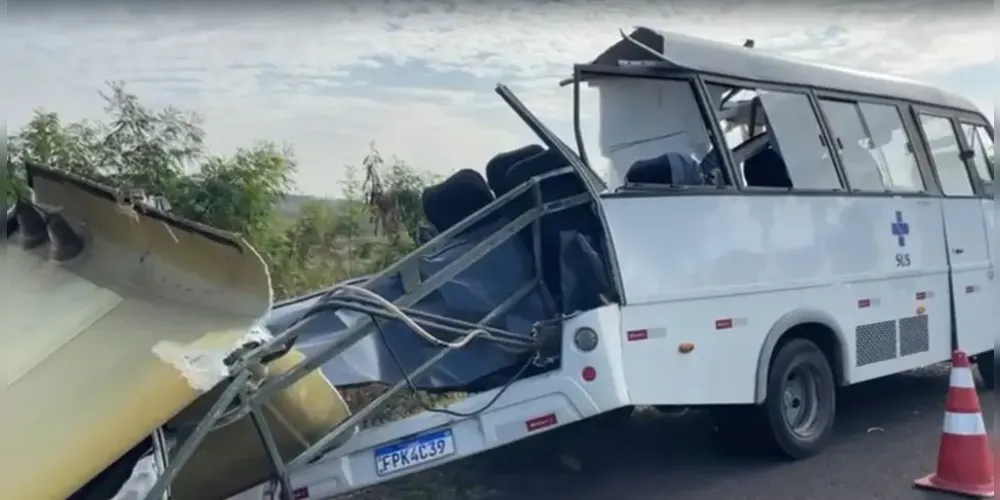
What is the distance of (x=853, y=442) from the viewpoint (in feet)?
23.9

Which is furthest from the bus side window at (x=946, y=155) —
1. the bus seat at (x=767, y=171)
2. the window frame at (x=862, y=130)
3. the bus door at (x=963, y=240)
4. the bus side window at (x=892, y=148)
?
the bus seat at (x=767, y=171)

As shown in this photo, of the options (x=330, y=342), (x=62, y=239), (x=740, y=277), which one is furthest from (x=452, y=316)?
(x=62, y=239)

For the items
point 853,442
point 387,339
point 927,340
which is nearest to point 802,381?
point 853,442

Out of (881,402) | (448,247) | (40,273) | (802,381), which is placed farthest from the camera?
(881,402)

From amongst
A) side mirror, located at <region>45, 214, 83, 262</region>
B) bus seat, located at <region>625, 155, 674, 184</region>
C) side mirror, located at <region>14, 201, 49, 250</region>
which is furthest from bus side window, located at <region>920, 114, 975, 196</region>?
side mirror, located at <region>14, 201, 49, 250</region>

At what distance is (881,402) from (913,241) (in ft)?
5.85

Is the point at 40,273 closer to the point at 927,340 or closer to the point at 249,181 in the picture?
the point at 249,181

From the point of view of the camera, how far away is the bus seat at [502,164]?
6.11 meters

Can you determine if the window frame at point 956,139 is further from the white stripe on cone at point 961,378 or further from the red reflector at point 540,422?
the red reflector at point 540,422

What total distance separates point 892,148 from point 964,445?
293 cm

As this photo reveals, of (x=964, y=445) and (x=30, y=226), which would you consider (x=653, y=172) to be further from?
(x=30, y=226)

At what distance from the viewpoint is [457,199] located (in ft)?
20.4

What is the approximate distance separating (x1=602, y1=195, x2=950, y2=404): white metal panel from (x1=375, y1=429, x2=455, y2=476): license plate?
1051 mm

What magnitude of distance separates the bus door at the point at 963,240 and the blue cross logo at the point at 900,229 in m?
0.69
